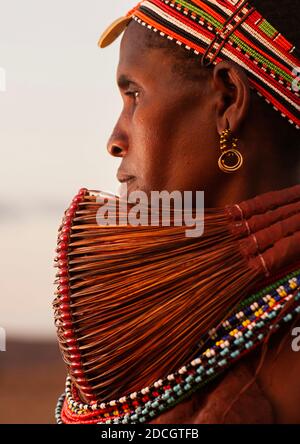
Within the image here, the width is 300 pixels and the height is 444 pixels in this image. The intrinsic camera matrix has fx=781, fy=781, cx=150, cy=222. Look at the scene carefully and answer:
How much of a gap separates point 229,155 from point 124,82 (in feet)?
1.14

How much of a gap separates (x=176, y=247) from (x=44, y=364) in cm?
750

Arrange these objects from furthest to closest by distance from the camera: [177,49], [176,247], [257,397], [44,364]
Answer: [44,364] → [177,49] → [176,247] → [257,397]

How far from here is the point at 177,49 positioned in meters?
1.89

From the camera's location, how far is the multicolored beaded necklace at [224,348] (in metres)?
1.68

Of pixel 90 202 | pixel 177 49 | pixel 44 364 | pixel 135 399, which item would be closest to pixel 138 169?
pixel 90 202

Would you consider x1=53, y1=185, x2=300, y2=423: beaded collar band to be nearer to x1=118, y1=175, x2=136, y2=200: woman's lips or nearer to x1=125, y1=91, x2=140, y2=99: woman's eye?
x1=118, y1=175, x2=136, y2=200: woman's lips

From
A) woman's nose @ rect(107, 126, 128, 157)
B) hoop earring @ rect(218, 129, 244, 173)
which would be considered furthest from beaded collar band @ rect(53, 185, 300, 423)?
woman's nose @ rect(107, 126, 128, 157)

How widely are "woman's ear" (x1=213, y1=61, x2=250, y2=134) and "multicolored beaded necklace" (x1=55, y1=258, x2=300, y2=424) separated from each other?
39cm

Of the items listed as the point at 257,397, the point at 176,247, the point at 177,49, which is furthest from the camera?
the point at 177,49

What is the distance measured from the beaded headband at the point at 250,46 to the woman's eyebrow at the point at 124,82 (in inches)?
6.8

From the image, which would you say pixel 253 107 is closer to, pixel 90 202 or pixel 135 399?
pixel 90 202

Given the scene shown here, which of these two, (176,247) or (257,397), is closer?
(257,397)

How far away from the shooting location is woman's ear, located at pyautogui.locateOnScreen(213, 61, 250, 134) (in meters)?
1.84

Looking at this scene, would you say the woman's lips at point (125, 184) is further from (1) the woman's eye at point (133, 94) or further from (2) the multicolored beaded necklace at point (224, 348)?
(2) the multicolored beaded necklace at point (224, 348)
